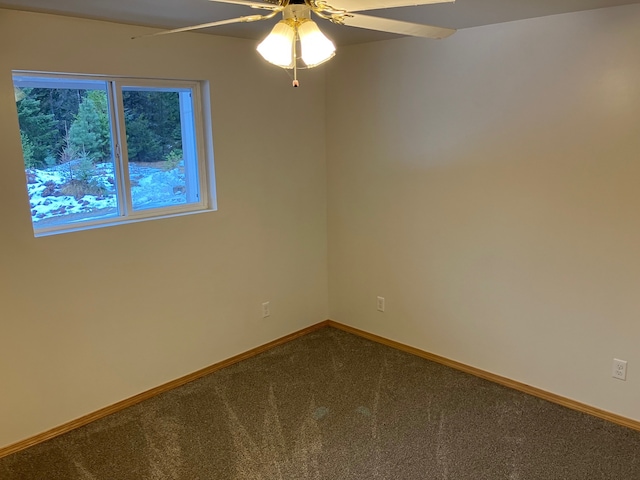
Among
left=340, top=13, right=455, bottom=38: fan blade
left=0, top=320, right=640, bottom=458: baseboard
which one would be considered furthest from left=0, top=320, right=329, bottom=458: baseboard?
left=340, top=13, right=455, bottom=38: fan blade

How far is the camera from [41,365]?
2.71 metres

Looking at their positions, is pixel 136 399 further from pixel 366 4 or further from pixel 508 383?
pixel 366 4

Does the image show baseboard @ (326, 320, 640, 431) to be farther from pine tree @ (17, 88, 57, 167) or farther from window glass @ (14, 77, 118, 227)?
pine tree @ (17, 88, 57, 167)

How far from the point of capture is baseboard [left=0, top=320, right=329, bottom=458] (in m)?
2.69

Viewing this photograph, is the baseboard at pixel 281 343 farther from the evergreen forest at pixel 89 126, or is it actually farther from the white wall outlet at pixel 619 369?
the evergreen forest at pixel 89 126

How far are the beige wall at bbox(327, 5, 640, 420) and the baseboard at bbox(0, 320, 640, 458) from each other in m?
0.05

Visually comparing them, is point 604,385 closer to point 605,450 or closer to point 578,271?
point 605,450

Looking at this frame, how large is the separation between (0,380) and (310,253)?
2.24 meters

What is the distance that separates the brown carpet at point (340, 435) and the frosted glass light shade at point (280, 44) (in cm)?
192

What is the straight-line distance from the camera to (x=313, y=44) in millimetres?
1645

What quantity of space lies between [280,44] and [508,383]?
261cm

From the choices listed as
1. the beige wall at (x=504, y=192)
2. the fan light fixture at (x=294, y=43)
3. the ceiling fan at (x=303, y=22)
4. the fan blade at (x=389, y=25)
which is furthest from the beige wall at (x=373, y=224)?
the fan light fixture at (x=294, y=43)

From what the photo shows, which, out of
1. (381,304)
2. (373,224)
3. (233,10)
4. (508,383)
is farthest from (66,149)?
(508,383)

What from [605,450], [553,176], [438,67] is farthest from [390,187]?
[605,450]
